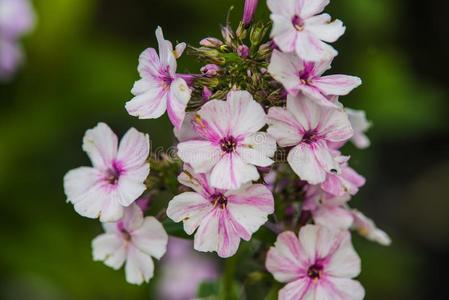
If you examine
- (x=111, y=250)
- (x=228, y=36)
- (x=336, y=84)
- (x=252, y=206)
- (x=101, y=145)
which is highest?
(x=228, y=36)

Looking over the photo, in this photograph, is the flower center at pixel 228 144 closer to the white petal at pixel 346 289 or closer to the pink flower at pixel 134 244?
the pink flower at pixel 134 244

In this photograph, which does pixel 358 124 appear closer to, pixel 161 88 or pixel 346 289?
pixel 346 289

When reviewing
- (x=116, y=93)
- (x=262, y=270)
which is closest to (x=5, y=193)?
(x=116, y=93)

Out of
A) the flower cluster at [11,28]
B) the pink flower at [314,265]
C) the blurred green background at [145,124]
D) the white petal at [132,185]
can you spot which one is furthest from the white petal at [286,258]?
the flower cluster at [11,28]

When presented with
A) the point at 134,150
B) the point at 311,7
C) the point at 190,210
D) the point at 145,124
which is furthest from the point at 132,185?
the point at 145,124

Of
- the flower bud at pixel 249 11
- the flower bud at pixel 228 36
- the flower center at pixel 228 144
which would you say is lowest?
the flower center at pixel 228 144

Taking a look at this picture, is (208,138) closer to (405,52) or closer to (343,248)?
(343,248)
